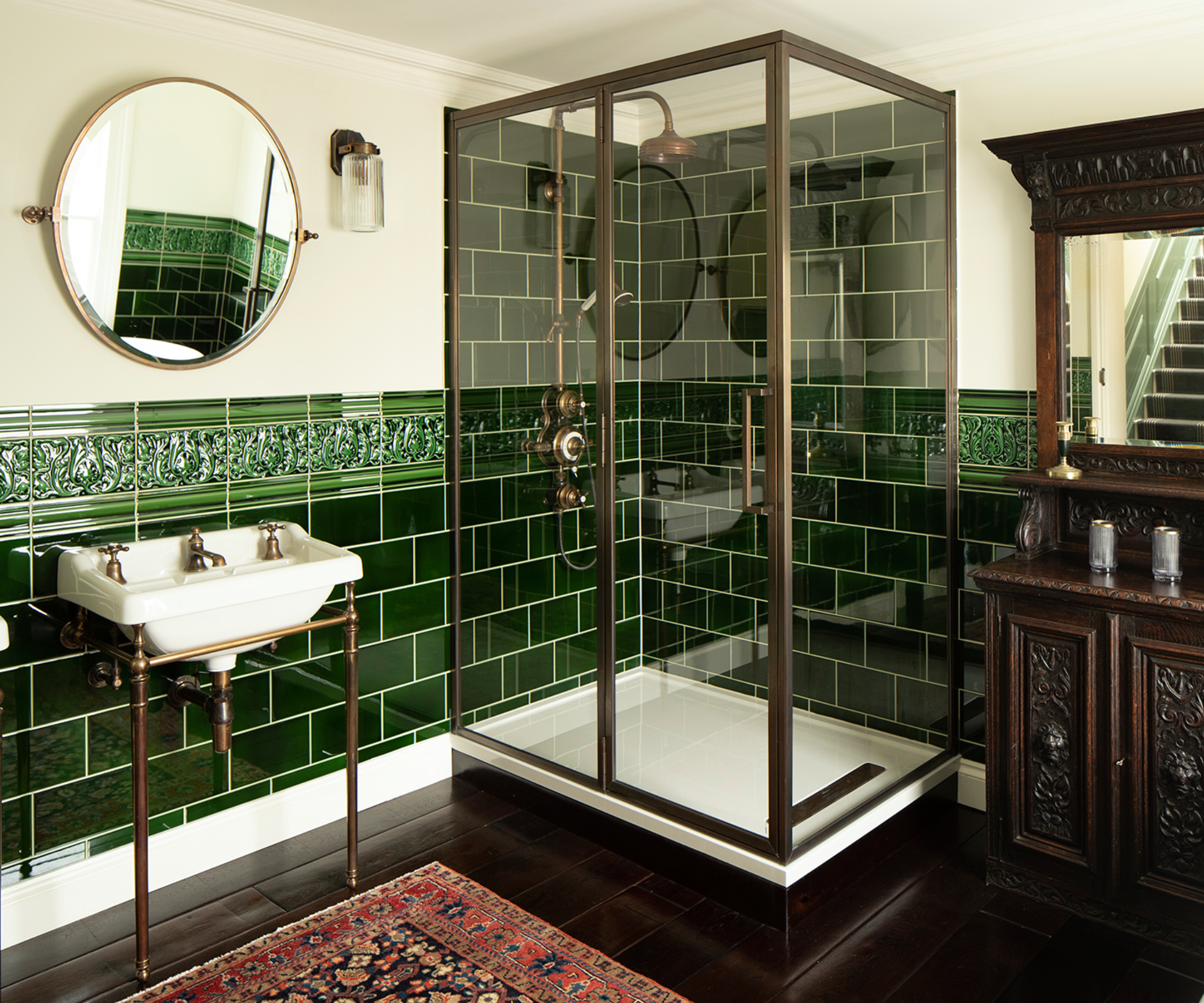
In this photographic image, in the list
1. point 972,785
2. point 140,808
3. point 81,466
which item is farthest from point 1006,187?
point 140,808

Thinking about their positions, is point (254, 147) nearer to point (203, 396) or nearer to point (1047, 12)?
point (203, 396)

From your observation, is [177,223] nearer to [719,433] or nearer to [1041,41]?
[719,433]

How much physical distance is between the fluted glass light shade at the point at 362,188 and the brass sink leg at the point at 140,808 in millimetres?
1422

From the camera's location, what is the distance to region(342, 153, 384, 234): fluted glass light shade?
3.13 meters

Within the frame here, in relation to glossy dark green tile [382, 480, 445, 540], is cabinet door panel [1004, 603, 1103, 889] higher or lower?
lower

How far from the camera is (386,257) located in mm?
3350

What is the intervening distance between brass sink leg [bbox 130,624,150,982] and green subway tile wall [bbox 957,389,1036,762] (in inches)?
95.5

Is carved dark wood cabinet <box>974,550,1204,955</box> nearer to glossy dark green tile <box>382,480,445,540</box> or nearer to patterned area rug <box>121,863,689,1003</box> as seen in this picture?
patterned area rug <box>121,863,689,1003</box>

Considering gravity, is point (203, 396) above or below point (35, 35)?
below

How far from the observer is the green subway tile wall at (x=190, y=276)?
2.74 metres

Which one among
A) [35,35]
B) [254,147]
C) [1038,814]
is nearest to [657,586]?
[1038,814]

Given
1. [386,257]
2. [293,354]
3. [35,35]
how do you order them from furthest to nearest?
[386,257] < [293,354] < [35,35]

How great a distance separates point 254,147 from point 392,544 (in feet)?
4.29

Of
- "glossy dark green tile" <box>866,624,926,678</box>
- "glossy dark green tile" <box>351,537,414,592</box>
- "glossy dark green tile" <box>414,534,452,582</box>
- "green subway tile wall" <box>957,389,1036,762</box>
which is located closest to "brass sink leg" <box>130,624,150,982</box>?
"glossy dark green tile" <box>351,537,414,592</box>
